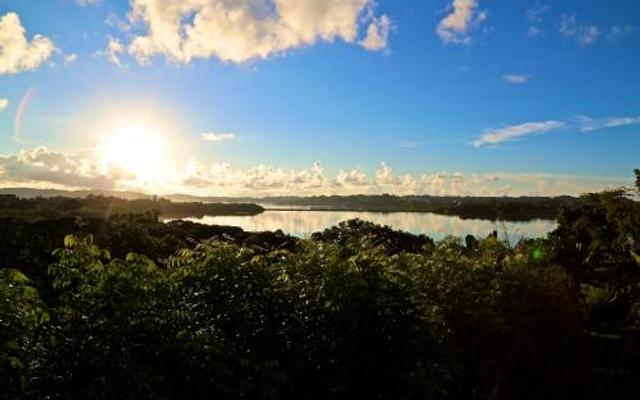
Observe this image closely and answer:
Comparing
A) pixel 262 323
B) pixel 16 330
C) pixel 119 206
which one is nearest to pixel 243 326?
pixel 262 323

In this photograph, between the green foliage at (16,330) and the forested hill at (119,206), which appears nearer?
the green foliage at (16,330)

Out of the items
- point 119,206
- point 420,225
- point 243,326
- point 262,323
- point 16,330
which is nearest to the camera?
point 16,330

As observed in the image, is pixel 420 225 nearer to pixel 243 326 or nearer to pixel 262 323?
pixel 262 323

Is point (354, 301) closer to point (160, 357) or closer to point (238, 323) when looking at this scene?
point (238, 323)

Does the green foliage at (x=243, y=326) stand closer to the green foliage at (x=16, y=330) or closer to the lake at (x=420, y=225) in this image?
the green foliage at (x=16, y=330)

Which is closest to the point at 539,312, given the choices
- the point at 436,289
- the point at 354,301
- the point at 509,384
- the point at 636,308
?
the point at 509,384

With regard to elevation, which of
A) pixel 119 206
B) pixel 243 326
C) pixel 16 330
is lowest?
pixel 119 206

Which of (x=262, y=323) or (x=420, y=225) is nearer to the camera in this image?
(x=262, y=323)

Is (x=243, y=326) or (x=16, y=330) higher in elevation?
→ (x=16, y=330)

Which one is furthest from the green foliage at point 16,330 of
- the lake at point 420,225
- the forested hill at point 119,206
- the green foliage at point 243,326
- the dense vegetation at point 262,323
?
the forested hill at point 119,206

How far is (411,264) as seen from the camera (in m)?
9.84

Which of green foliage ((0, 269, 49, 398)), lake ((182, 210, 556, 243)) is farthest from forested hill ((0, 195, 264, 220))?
green foliage ((0, 269, 49, 398))

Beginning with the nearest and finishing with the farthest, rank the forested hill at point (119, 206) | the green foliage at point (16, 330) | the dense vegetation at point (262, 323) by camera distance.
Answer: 1. the green foliage at point (16, 330)
2. the dense vegetation at point (262, 323)
3. the forested hill at point (119, 206)

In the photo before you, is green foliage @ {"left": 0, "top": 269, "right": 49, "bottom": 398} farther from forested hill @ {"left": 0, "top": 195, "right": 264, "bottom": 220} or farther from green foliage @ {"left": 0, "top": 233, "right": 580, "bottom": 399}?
forested hill @ {"left": 0, "top": 195, "right": 264, "bottom": 220}
